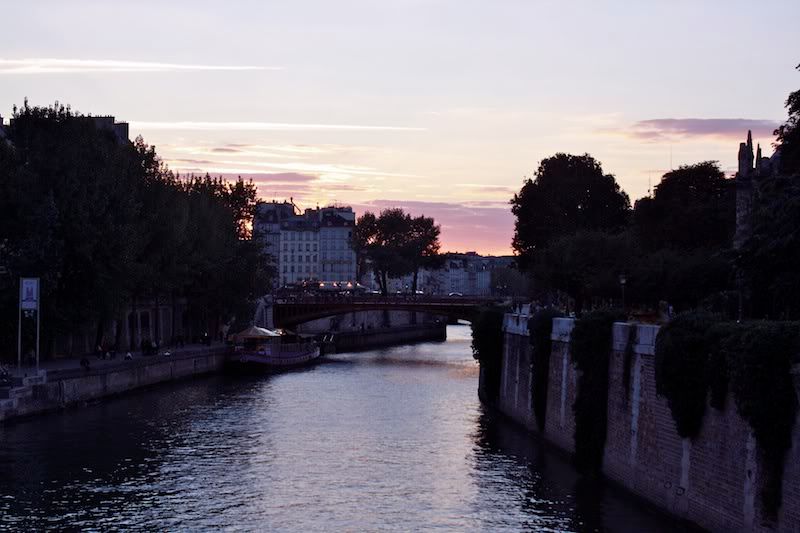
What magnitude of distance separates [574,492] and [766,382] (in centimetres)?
1155

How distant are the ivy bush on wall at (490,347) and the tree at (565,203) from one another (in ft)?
118

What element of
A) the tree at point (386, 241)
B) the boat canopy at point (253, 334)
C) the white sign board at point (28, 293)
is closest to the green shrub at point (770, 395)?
the white sign board at point (28, 293)

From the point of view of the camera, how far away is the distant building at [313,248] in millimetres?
196875

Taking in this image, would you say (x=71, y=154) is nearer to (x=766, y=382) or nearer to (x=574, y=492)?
(x=574, y=492)

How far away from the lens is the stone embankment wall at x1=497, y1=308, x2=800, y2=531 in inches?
1008

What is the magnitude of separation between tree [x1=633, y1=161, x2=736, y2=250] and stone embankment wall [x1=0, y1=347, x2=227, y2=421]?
26.8m

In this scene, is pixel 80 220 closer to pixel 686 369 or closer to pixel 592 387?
pixel 592 387

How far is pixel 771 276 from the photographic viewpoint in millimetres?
39750

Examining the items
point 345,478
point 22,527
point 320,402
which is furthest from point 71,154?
point 22,527

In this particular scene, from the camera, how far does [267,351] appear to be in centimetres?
8375

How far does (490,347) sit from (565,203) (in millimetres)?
40710

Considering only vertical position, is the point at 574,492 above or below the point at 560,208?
below

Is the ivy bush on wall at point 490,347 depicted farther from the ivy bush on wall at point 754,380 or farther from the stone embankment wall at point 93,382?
the ivy bush on wall at point 754,380

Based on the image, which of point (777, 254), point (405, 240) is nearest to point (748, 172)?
point (777, 254)
